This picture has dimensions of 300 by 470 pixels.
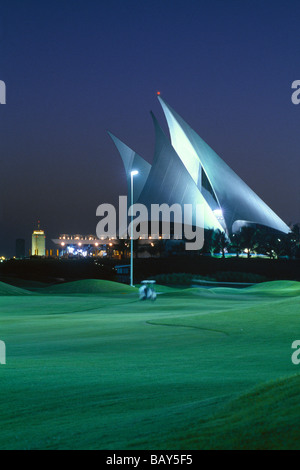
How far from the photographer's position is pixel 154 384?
183 inches

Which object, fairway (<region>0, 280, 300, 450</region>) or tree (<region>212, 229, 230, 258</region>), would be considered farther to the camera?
tree (<region>212, 229, 230, 258</region>)

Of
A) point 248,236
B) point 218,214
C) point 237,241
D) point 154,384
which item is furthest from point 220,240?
point 154,384

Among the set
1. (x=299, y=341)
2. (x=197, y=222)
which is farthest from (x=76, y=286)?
(x=197, y=222)

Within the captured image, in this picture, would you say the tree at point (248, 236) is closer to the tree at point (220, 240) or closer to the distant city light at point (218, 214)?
the tree at point (220, 240)

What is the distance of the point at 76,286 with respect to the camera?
25672 mm

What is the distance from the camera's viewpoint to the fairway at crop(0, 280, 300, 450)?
2.86 meters

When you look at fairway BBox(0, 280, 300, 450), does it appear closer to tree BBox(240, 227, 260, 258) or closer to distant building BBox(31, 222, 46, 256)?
tree BBox(240, 227, 260, 258)

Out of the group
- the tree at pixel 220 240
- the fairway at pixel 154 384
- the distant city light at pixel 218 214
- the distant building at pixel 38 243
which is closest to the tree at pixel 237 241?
the tree at pixel 220 240

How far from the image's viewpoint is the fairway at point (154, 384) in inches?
113

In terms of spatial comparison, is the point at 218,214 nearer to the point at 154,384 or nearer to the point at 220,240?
the point at 220,240

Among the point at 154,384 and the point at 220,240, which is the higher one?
the point at 220,240

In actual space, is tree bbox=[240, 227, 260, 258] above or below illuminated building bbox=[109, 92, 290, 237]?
below

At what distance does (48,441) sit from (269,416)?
1257 mm

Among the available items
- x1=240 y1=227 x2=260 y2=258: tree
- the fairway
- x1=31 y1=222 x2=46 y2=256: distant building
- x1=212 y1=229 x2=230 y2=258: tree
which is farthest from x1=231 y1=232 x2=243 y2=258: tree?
x1=31 y1=222 x2=46 y2=256: distant building
